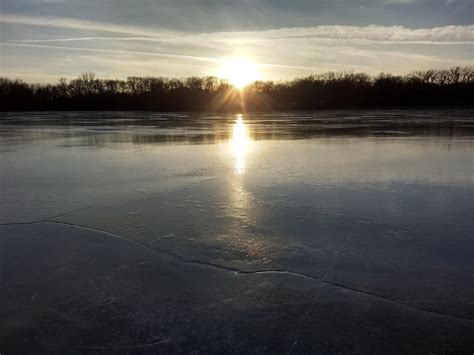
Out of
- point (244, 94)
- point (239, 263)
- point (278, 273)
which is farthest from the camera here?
point (244, 94)

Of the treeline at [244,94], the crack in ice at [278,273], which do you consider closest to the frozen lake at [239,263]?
the crack in ice at [278,273]

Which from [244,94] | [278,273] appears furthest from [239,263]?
[244,94]

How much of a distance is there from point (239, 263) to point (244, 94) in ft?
238

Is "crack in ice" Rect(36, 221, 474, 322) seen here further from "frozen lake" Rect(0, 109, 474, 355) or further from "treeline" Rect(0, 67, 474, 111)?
"treeline" Rect(0, 67, 474, 111)

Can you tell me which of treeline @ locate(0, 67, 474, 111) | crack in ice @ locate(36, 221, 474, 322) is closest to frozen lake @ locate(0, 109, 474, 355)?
crack in ice @ locate(36, 221, 474, 322)

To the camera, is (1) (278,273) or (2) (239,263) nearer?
(1) (278,273)

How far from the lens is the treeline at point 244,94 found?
58.9 meters

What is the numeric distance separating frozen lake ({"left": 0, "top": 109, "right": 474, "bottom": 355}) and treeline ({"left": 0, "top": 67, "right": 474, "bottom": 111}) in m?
50.0

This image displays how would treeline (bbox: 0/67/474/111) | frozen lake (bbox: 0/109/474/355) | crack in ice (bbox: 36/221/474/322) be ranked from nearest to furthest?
frozen lake (bbox: 0/109/474/355)
crack in ice (bbox: 36/221/474/322)
treeline (bbox: 0/67/474/111)

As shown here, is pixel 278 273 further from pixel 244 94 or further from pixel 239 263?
pixel 244 94

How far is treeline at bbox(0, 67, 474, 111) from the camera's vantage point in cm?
5894

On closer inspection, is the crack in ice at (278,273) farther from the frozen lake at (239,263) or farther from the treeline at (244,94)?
the treeline at (244,94)

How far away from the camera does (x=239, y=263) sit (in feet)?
10.2

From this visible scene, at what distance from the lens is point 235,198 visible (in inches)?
196
